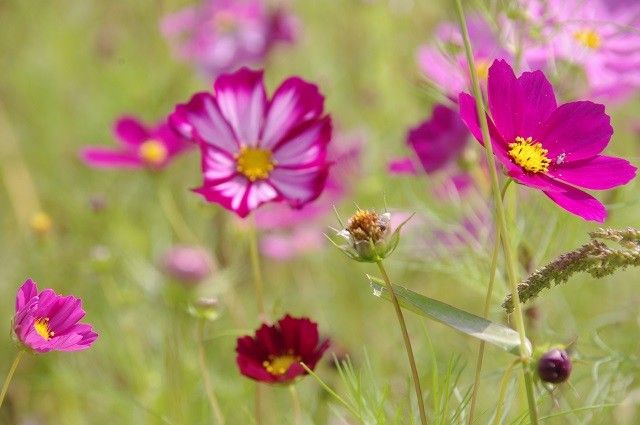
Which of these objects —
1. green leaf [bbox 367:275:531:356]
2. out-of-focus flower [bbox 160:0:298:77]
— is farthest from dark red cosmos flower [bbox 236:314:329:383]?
out-of-focus flower [bbox 160:0:298:77]

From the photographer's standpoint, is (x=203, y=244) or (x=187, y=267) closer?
(x=187, y=267)

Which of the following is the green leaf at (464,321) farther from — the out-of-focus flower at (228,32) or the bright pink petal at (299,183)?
the out-of-focus flower at (228,32)

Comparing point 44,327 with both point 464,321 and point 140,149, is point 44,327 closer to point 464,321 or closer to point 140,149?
point 464,321

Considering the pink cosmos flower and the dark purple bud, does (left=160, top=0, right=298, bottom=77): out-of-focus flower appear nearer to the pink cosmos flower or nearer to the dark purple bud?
the pink cosmos flower

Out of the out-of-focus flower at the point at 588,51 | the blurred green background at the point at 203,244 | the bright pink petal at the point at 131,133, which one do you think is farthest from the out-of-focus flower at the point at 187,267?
the out-of-focus flower at the point at 588,51

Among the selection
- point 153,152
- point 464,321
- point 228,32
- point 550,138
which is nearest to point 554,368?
point 464,321

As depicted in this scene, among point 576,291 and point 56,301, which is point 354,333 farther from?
point 56,301
